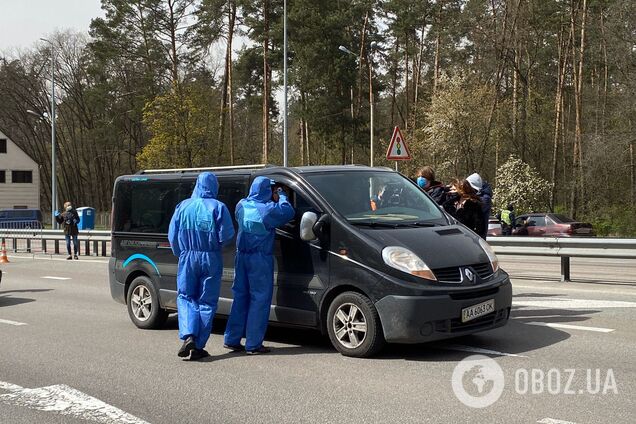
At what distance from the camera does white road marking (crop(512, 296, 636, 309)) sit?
32.3 ft

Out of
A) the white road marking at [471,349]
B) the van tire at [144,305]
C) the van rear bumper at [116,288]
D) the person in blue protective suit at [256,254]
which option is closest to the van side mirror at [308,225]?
the person in blue protective suit at [256,254]

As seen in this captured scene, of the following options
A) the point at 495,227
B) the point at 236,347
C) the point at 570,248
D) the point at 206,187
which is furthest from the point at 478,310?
the point at 495,227

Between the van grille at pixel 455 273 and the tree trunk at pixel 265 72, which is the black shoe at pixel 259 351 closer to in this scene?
the van grille at pixel 455 273

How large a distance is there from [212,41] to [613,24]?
22.8 meters

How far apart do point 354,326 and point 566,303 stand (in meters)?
4.40

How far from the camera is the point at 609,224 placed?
113 feet

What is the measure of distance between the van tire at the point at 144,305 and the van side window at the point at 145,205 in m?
0.66

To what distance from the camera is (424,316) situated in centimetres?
659

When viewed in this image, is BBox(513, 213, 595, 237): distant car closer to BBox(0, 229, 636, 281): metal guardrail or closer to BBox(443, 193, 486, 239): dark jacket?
BBox(0, 229, 636, 281): metal guardrail

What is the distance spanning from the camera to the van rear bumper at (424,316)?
6.59m

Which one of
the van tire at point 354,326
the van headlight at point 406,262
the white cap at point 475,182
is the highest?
the white cap at point 475,182

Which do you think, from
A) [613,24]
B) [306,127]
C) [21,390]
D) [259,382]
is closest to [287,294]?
[259,382]

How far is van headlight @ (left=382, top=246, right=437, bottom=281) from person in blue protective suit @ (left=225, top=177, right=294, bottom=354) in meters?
1.08

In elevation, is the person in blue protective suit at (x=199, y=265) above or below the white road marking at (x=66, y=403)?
above
